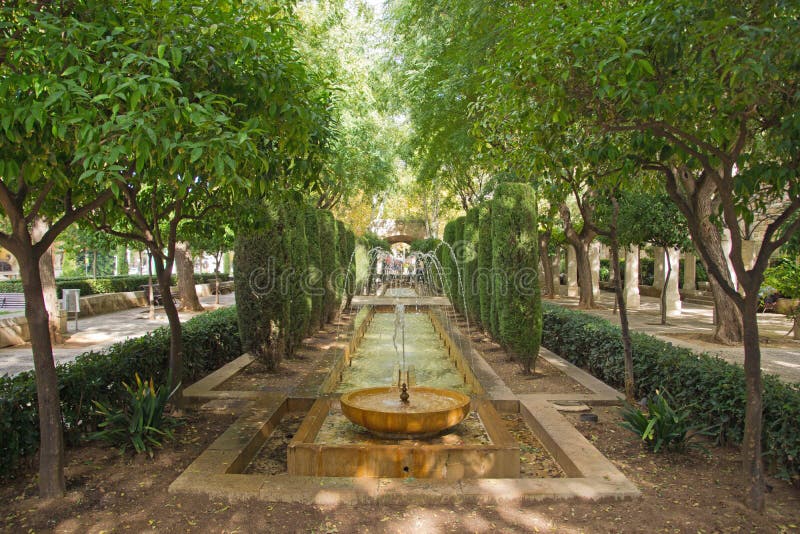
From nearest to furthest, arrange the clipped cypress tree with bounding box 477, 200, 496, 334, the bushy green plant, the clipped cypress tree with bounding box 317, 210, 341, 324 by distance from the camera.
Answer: the bushy green plant, the clipped cypress tree with bounding box 477, 200, 496, 334, the clipped cypress tree with bounding box 317, 210, 341, 324

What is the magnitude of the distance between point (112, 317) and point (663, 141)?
16204 millimetres

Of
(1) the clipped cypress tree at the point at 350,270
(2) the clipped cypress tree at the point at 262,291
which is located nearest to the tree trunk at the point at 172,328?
(2) the clipped cypress tree at the point at 262,291

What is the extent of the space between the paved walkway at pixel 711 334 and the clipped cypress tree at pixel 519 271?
237 centimetres

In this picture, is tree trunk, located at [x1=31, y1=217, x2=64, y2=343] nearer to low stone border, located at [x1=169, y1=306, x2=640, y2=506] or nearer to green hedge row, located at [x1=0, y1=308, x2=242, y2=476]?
green hedge row, located at [x1=0, y1=308, x2=242, y2=476]

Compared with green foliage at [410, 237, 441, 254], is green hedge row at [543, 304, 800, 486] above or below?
below

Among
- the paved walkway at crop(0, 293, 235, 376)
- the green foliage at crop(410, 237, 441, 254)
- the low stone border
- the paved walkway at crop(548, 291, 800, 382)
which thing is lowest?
the paved walkway at crop(548, 291, 800, 382)

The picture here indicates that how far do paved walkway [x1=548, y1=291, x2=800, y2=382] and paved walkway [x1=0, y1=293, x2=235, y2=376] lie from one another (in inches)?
408

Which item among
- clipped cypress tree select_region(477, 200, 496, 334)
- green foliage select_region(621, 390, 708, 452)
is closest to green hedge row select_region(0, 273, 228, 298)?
clipped cypress tree select_region(477, 200, 496, 334)

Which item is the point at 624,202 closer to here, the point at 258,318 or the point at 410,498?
the point at 258,318

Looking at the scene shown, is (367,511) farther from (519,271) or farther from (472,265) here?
(472,265)

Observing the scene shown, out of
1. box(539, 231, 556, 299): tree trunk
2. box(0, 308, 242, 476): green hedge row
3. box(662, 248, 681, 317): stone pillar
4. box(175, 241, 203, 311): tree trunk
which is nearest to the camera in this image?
box(0, 308, 242, 476): green hedge row

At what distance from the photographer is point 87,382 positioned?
4.52m

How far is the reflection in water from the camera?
287 inches

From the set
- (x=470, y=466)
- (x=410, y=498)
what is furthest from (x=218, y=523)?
(x=470, y=466)
